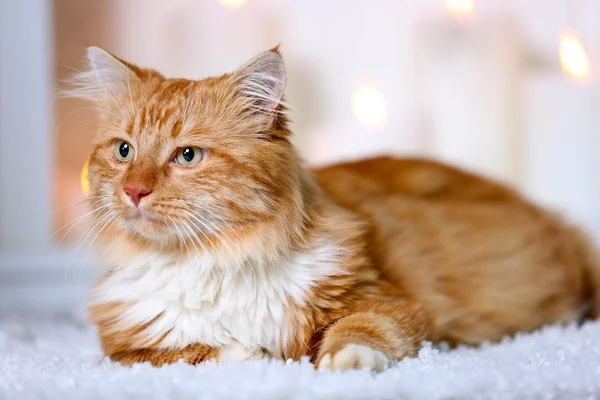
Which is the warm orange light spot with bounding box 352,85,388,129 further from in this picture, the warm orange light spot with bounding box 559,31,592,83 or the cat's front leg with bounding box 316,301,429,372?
the cat's front leg with bounding box 316,301,429,372

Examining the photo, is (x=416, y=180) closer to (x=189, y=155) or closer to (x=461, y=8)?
(x=189, y=155)

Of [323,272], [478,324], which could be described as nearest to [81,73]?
[323,272]

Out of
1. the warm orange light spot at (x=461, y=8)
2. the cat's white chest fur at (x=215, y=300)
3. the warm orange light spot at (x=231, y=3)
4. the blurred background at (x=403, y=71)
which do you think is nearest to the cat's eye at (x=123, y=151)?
the cat's white chest fur at (x=215, y=300)

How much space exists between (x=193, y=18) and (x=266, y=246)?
2.09 metres

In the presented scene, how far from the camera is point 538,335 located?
5.88 feet

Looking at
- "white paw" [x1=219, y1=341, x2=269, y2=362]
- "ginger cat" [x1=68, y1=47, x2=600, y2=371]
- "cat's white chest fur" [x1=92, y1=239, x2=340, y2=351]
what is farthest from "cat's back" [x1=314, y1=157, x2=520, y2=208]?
"white paw" [x1=219, y1=341, x2=269, y2=362]

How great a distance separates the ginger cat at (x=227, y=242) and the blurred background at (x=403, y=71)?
4.86 ft

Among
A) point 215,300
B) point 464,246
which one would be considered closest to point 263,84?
point 215,300

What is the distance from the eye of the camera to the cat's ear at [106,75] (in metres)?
1.62

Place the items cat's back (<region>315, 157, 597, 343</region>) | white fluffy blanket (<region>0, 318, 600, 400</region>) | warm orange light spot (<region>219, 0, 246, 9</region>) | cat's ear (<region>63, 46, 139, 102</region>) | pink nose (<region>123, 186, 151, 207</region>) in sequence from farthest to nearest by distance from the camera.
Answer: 1. warm orange light spot (<region>219, 0, 246, 9</region>)
2. cat's back (<region>315, 157, 597, 343</region>)
3. cat's ear (<region>63, 46, 139, 102</region>)
4. pink nose (<region>123, 186, 151, 207</region>)
5. white fluffy blanket (<region>0, 318, 600, 400</region>)

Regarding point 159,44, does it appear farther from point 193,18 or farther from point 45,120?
point 45,120

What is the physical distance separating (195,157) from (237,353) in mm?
429

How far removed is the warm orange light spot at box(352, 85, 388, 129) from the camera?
332 cm

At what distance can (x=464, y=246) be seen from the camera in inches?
78.5
